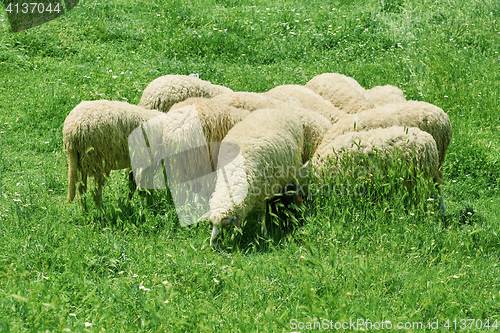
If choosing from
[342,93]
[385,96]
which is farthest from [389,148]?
[385,96]

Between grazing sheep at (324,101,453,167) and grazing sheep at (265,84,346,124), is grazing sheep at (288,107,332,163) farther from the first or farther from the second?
grazing sheep at (265,84,346,124)

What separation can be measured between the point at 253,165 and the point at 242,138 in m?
0.33

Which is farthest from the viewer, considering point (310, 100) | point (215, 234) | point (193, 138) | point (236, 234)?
point (310, 100)

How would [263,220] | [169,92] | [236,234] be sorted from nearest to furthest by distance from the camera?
[236,234] < [263,220] < [169,92]

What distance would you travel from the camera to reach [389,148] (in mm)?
4379

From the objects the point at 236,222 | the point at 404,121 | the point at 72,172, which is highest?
the point at 404,121

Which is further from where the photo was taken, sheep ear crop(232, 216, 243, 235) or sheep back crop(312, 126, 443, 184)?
sheep back crop(312, 126, 443, 184)

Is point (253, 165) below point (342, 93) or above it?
below

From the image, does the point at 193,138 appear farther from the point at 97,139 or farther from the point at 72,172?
the point at 72,172

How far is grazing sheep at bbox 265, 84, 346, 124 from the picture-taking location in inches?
221

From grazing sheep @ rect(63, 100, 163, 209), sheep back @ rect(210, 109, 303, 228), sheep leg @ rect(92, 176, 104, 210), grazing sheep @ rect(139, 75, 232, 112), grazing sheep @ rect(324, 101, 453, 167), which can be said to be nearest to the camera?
sheep back @ rect(210, 109, 303, 228)

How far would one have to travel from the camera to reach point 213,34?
918 centimetres

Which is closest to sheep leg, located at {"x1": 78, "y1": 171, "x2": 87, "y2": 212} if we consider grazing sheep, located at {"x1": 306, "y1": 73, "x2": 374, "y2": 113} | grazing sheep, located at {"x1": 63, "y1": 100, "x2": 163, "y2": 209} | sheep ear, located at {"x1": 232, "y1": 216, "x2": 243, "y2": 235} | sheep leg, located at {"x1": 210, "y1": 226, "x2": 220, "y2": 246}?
grazing sheep, located at {"x1": 63, "y1": 100, "x2": 163, "y2": 209}

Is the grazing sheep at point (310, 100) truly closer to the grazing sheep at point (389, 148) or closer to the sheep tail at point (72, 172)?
the grazing sheep at point (389, 148)
